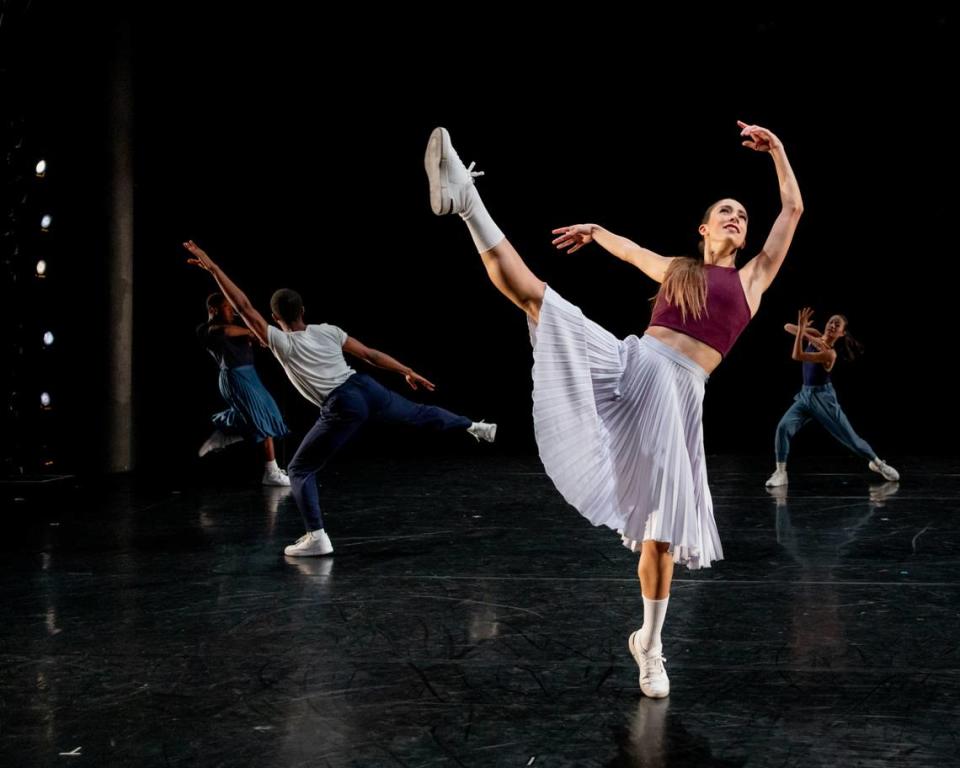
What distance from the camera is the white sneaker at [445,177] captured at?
253cm

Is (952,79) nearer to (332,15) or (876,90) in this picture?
(876,90)

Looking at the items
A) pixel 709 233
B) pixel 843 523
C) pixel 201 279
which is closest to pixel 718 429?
pixel 843 523

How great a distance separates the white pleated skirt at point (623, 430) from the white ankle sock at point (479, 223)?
217 millimetres

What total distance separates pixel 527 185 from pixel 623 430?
6883mm

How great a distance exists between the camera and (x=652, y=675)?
248 centimetres

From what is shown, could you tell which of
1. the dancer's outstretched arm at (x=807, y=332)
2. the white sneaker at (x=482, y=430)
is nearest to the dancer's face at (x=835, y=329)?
the dancer's outstretched arm at (x=807, y=332)

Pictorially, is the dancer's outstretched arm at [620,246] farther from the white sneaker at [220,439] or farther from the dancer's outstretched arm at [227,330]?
the white sneaker at [220,439]

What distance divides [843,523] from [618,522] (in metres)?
2.99

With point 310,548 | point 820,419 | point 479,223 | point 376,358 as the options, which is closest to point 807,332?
point 820,419

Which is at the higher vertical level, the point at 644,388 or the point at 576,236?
the point at 576,236

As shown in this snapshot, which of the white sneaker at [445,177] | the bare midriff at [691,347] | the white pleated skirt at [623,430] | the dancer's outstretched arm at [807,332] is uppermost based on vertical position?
the white sneaker at [445,177]

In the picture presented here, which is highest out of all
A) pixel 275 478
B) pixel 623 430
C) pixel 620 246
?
pixel 620 246

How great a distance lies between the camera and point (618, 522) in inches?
99.7

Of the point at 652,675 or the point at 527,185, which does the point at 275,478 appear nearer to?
the point at 527,185
